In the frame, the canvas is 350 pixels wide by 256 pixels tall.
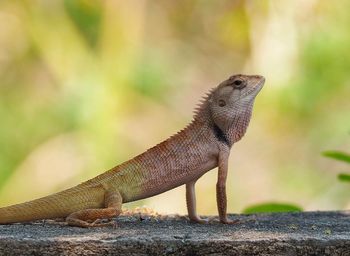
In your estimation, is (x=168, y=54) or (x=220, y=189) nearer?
(x=220, y=189)

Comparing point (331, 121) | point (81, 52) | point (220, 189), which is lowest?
point (220, 189)

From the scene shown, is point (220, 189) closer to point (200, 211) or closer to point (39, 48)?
point (200, 211)

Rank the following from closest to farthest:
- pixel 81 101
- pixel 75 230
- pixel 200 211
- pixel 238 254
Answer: pixel 238 254 → pixel 75 230 → pixel 200 211 → pixel 81 101

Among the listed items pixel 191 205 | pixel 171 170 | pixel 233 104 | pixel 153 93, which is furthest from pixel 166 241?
pixel 153 93

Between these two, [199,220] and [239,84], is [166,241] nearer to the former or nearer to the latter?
[199,220]

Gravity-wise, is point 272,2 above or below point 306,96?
above

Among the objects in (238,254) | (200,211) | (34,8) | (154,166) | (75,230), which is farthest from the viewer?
(34,8)

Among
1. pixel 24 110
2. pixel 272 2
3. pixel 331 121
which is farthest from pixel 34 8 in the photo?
pixel 331 121
